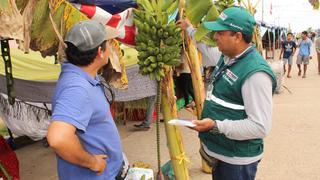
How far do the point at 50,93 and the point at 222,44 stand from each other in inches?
114

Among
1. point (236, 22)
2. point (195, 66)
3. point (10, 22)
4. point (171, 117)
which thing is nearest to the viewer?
point (10, 22)

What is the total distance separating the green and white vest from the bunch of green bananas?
897mm

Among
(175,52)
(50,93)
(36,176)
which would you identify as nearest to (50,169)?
(36,176)

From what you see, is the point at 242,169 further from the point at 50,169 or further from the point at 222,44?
the point at 50,169

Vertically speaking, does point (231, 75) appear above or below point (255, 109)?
above

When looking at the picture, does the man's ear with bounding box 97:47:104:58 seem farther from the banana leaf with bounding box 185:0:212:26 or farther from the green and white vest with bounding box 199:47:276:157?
the banana leaf with bounding box 185:0:212:26

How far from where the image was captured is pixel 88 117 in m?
1.81

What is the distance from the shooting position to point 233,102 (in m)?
2.38

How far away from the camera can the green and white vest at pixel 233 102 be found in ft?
7.52

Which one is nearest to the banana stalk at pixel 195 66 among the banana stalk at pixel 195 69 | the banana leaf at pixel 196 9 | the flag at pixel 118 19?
the banana stalk at pixel 195 69

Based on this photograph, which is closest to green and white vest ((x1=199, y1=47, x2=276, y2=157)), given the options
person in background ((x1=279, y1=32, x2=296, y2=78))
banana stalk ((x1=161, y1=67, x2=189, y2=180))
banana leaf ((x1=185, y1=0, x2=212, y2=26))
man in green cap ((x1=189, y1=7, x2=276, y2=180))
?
man in green cap ((x1=189, y1=7, x2=276, y2=180))

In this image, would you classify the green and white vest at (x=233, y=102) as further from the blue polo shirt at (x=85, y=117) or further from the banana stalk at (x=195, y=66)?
the banana stalk at (x=195, y=66)

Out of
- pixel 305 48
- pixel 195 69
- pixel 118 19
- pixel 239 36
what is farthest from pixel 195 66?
pixel 305 48

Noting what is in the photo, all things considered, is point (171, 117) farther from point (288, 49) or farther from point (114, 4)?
point (288, 49)
